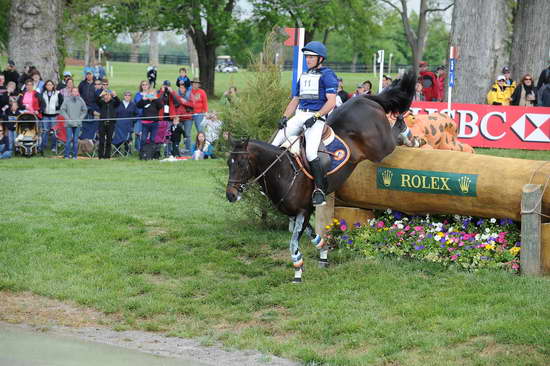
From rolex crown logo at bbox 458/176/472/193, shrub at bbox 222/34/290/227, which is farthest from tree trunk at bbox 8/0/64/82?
rolex crown logo at bbox 458/176/472/193

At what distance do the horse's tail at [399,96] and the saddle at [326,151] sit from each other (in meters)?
1.05

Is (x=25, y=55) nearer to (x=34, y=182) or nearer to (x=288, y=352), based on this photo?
(x=34, y=182)

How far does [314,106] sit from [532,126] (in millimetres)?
12118

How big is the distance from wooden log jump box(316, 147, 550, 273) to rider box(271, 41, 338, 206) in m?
0.93

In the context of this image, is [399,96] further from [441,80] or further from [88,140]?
[441,80]

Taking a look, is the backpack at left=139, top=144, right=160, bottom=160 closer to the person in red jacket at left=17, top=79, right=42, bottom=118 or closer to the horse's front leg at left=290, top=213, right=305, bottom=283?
the person in red jacket at left=17, top=79, right=42, bottom=118

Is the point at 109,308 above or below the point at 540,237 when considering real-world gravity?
below

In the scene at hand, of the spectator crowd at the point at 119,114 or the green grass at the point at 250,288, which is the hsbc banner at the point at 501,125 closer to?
the spectator crowd at the point at 119,114

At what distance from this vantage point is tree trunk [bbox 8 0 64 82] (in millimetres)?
26750

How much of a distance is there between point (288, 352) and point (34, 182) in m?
11.1

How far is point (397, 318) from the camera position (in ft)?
29.0

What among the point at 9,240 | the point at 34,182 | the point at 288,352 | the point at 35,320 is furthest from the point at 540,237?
the point at 34,182

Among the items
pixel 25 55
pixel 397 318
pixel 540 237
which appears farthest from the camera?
pixel 25 55

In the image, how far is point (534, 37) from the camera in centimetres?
2616
